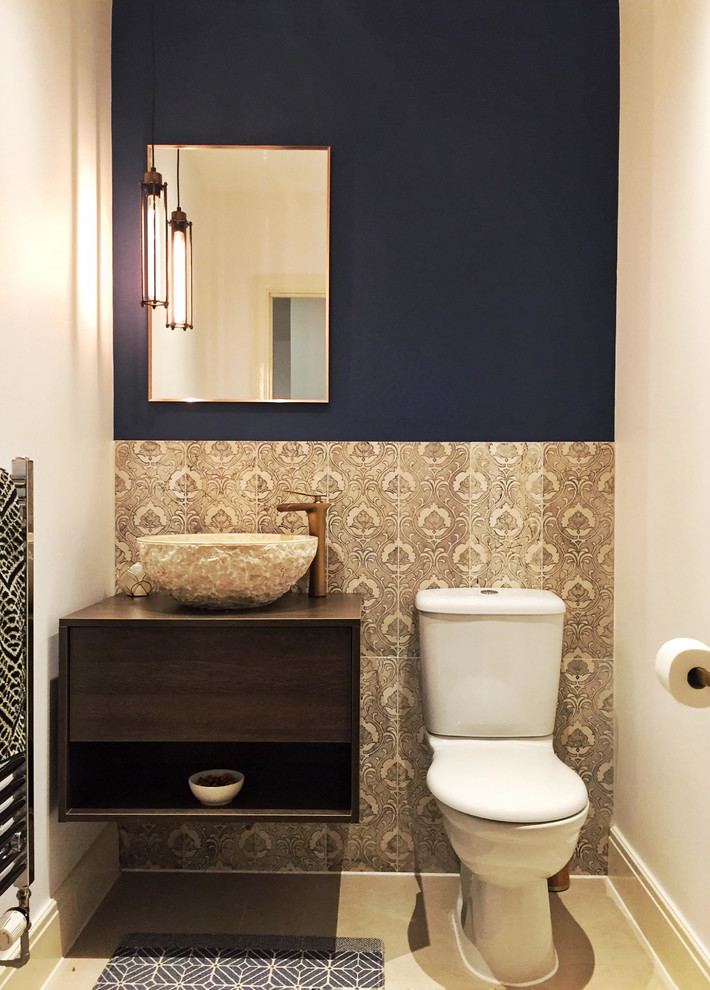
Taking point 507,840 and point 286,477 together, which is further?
point 286,477

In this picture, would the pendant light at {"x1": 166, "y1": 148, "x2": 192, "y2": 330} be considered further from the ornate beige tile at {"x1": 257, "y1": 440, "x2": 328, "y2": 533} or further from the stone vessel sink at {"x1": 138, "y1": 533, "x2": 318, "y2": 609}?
the stone vessel sink at {"x1": 138, "y1": 533, "x2": 318, "y2": 609}

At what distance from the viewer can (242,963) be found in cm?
186

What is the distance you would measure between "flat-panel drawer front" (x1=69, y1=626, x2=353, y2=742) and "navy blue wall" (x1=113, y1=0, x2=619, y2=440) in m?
0.70

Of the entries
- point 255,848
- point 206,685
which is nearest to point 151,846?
point 255,848

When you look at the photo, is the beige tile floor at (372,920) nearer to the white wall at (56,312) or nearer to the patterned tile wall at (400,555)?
the patterned tile wall at (400,555)

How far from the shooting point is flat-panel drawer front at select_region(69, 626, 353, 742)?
1799mm

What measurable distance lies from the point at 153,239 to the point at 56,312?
1.11ft

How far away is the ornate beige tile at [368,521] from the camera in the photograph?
225 centimetres

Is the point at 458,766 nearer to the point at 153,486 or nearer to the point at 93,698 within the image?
the point at 93,698

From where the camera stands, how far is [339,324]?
7.42ft

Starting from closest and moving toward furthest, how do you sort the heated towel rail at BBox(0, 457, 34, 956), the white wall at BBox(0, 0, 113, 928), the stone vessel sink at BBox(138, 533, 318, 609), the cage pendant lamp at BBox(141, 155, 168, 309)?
the heated towel rail at BBox(0, 457, 34, 956) < the white wall at BBox(0, 0, 113, 928) < the stone vessel sink at BBox(138, 533, 318, 609) < the cage pendant lamp at BBox(141, 155, 168, 309)

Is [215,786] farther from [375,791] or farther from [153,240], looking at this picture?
[153,240]

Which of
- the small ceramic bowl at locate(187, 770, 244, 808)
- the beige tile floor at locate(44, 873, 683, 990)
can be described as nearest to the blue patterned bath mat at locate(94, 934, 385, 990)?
the beige tile floor at locate(44, 873, 683, 990)

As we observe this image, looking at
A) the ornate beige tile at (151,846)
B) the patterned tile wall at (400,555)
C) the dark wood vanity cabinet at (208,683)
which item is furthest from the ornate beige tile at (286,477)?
the ornate beige tile at (151,846)
